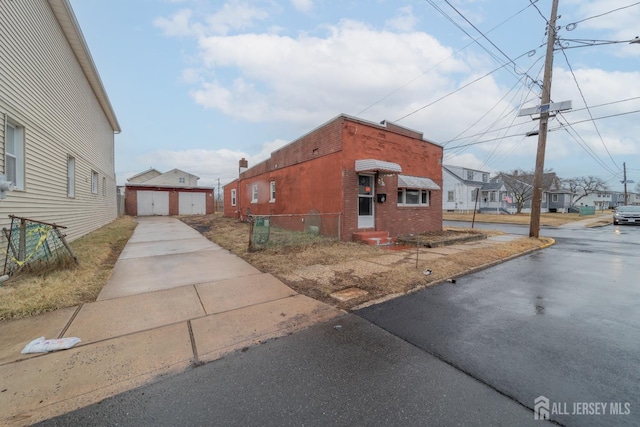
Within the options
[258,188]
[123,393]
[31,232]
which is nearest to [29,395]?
[123,393]

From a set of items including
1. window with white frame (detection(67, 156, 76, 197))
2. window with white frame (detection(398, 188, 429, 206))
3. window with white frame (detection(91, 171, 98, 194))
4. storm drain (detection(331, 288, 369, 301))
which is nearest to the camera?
storm drain (detection(331, 288, 369, 301))

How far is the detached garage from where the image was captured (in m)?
27.9

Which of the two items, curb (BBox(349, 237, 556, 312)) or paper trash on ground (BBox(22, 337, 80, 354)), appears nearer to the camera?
paper trash on ground (BBox(22, 337, 80, 354))

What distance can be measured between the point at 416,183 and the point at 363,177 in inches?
117

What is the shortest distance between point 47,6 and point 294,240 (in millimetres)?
9925

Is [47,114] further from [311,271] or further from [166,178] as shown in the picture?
[166,178]

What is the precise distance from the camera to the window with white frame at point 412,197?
12.4m

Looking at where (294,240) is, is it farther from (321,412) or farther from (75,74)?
(75,74)

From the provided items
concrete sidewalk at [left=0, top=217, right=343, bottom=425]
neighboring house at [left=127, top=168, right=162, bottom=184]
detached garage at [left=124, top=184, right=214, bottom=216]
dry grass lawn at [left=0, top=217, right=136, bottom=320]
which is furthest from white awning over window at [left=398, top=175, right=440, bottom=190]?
neighboring house at [left=127, top=168, right=162, bottom=184]

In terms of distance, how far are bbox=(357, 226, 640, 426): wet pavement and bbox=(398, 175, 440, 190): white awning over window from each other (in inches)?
238

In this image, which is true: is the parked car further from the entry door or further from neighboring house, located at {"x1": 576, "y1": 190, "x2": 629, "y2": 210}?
neighboring house, located at {"x1": 576, "y1": 190, "x2": 629, "y2": 210}

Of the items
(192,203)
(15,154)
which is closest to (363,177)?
(15,154)

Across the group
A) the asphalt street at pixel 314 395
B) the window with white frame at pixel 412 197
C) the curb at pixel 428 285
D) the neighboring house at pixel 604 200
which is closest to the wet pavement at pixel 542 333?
the curb at pixel 428 285

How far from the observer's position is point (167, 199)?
96.5ft
